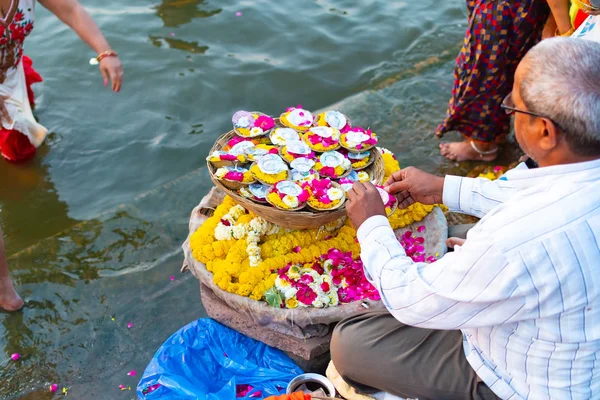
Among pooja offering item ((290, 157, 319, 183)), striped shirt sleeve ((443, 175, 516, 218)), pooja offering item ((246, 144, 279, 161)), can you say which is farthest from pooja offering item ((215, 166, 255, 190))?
striped shirt sleeve ((443, 175, 516, 218))

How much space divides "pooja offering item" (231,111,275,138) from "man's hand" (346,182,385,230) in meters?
1.14

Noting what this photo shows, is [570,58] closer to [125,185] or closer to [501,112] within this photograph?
[501,112]

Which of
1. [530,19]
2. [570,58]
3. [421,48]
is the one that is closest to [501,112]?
[530,19]

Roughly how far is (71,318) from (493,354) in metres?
2.47

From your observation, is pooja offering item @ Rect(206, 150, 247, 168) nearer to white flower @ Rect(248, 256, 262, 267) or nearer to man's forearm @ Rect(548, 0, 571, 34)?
white flower @ Rect(248, 256, 262, 267)

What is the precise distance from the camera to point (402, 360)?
2.23m

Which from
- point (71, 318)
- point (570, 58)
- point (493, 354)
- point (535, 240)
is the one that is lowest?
point (71, 318)

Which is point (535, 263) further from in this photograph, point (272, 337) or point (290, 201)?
point (272, 337)

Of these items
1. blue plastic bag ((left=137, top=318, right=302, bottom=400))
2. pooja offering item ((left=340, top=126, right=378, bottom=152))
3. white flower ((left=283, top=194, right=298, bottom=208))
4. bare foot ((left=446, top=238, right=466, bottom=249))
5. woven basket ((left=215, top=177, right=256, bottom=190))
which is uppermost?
pooja offering item ((left=340, top=126, right=378, bottom=152))

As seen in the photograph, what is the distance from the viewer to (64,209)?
166 inches

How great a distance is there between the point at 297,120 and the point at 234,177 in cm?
66

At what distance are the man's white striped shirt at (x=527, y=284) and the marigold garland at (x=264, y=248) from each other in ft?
2.85

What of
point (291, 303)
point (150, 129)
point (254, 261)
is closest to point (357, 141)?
point (254, 261)

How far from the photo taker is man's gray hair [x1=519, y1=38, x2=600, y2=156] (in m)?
1.45
